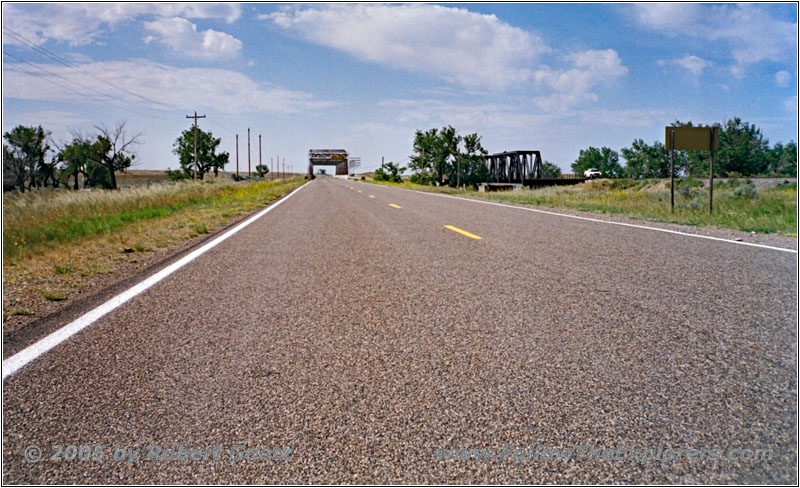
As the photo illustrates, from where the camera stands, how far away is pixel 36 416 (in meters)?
2.59

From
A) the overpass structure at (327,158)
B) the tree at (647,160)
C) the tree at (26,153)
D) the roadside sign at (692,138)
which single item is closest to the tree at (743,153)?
the tree at (647,160)

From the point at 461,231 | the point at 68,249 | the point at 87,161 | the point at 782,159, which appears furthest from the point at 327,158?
the point at 68,249

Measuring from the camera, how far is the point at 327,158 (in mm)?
139625

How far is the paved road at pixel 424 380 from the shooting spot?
2197mm

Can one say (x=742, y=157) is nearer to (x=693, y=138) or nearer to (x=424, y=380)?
(x=693, y=138)

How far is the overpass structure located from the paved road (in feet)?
428

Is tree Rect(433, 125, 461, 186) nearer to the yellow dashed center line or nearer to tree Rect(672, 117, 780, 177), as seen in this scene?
tree Rect(672, 117, 780, 177)

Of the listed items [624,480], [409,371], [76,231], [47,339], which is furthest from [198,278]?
[76,231]

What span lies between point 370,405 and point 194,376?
3.46 feet

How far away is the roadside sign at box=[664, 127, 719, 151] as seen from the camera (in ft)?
49.4

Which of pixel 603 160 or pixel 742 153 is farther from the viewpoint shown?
pixel 603 160

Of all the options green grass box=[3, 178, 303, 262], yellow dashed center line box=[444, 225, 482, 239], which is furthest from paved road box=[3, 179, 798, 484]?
green grass box=[3, 178, 303, 262]

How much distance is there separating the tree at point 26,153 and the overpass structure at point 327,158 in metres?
87.0

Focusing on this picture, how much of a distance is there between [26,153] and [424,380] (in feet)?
171
